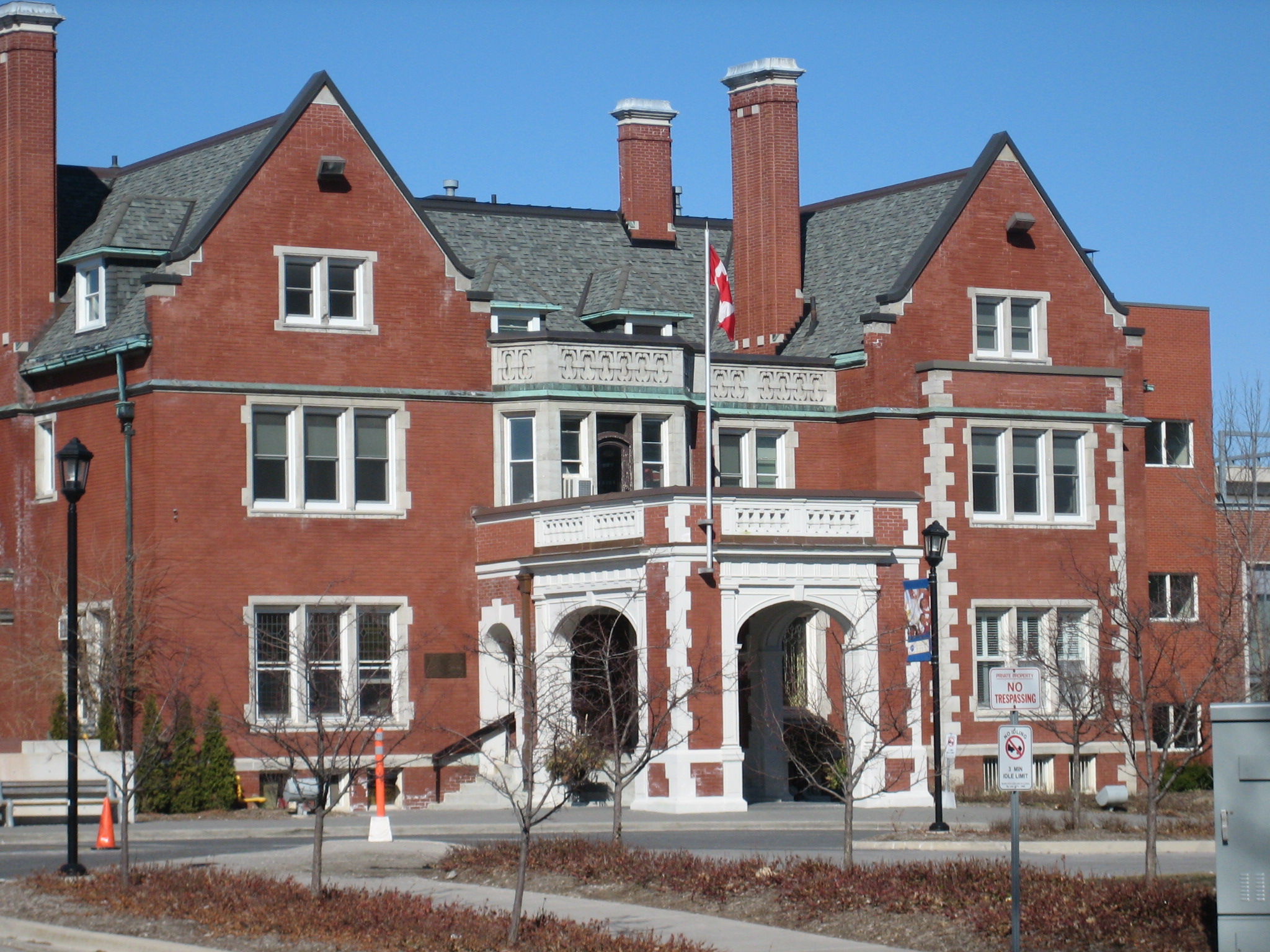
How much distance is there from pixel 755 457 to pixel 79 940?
2437 cm

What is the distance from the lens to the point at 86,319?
37156mm

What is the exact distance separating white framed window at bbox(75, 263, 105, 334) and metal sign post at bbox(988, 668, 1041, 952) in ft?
75.8

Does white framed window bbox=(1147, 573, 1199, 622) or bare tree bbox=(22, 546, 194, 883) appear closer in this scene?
bare tree bbox=(22, 546, 194, 883)

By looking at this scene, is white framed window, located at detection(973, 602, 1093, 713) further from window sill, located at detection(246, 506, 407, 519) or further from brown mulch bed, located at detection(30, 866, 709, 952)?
brown mulch bed, located at detection(30, 866, 709, 952)

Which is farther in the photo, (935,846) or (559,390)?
(559,390)

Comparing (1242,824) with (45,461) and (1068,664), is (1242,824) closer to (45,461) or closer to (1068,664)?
(1068,664)

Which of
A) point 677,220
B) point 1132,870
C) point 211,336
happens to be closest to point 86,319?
point 211,336

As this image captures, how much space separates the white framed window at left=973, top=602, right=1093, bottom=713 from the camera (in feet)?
129

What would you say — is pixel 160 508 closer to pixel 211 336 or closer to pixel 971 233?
pixel 211 336

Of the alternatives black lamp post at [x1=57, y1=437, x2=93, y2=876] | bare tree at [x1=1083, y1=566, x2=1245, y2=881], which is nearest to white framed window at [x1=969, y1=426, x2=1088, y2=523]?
bare tree at [x1=1083, y1=566, x2=1245, y2=881]

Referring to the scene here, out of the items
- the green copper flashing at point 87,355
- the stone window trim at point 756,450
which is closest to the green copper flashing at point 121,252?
the green copper flashing at point 87,355

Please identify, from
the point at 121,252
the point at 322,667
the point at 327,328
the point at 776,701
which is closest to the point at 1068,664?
the point at 776,701

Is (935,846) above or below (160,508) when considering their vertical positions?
below

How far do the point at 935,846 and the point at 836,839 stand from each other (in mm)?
1989
